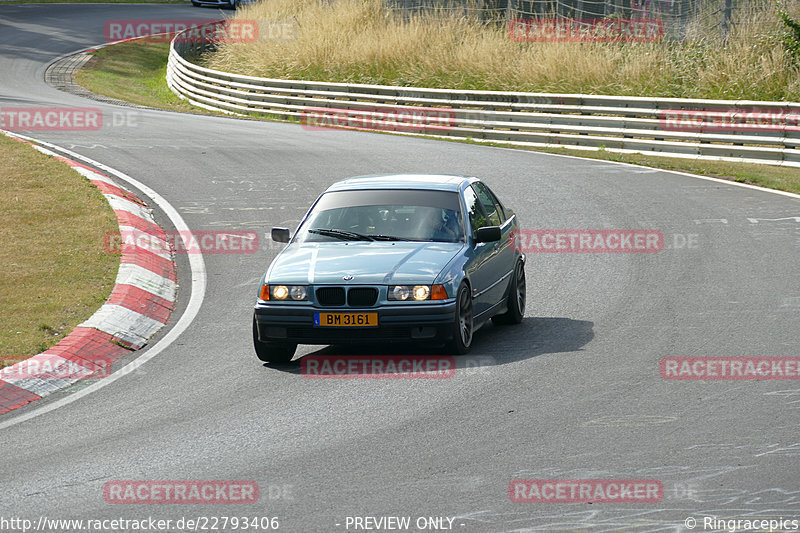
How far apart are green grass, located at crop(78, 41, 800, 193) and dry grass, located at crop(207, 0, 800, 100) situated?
116 inches

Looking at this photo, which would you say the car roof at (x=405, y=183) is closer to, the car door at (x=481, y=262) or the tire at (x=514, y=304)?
the car door at (x=481, y=262)

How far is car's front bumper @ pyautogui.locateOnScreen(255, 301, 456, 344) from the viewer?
933cm

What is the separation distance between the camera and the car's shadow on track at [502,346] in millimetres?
9602

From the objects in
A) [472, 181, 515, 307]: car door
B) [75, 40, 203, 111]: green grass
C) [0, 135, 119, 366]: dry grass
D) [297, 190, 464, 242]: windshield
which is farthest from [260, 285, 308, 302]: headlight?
[75, 40, 203, 111]: green grass

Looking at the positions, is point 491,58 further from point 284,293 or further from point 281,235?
point 284,293

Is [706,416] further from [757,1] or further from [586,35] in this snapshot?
[586,35]

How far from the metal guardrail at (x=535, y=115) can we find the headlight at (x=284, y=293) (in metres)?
14.9

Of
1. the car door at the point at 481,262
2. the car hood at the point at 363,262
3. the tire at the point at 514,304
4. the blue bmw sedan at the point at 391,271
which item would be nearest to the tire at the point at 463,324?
the blue bmw sedan at the point at 391,271

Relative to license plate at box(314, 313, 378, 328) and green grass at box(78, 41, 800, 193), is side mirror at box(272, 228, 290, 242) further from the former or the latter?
green grass at box(78, 41, 800, 193)

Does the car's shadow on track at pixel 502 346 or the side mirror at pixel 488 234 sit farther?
the side mirror at pixel 488 234

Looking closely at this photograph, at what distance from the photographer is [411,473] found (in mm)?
6586

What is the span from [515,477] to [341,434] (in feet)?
4.69

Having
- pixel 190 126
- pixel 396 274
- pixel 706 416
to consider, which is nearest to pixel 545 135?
pixel 190 126

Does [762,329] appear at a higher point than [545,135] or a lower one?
higher
